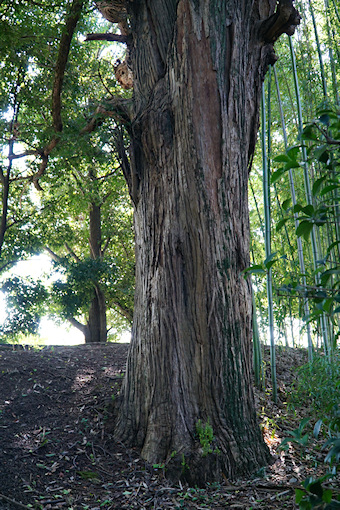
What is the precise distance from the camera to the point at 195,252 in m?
2.63

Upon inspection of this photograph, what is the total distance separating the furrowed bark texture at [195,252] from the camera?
2521mm

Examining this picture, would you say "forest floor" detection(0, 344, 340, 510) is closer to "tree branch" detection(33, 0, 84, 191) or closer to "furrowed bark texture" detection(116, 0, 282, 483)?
"furrowed bark texture" detection(116, 0, 282, 483)

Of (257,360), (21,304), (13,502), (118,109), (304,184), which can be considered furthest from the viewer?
(21,304)

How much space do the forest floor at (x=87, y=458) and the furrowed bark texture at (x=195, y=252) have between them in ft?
0.42

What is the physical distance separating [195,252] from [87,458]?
55.9 inches

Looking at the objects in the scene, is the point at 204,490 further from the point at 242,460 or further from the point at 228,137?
the point at 228,137

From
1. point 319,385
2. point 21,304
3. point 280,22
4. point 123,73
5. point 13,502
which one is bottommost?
point 13,502

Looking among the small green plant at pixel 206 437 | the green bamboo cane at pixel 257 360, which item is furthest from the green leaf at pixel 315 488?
the green bamboo cane at pixel 257 360

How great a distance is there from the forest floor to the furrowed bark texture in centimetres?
13

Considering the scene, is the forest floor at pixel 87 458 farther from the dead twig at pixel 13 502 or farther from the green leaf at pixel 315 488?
the green leaf at pixel 315 488

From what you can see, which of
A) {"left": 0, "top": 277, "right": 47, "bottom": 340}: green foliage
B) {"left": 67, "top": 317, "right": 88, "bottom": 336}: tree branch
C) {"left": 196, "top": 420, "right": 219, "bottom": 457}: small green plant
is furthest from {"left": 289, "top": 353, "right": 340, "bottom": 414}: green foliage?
{"left": 67, "top": 317, "right": 88, "bottom": 336}: tree branch

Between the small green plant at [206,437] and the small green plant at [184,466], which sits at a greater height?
the small green plant at [206,437]

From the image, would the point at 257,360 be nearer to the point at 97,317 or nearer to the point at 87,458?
the point at 87,458

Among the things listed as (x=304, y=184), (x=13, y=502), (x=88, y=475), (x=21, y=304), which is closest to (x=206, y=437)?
(x=88, y=475)
